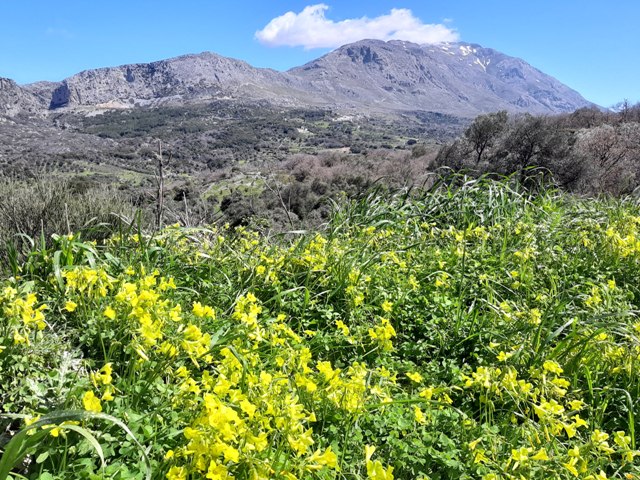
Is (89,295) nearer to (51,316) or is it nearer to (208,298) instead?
(51,316)

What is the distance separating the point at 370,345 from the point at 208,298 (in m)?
0.90

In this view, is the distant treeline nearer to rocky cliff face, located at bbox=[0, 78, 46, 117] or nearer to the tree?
the tree

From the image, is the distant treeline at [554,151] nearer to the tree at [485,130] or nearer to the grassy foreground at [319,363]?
the tree at [485,130]

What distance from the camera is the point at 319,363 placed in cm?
167

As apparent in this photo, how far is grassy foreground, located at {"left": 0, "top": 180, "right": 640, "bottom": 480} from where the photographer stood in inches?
51.6

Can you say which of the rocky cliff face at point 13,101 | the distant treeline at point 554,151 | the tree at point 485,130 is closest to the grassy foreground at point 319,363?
the distant treeline at point 554,151

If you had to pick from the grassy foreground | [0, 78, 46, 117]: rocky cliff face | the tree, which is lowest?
the grassy foreground

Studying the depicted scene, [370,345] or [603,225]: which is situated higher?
[603,225]

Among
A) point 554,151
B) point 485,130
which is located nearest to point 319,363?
point 554,151

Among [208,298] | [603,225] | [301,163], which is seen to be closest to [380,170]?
[301,163]

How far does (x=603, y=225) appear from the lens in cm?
394

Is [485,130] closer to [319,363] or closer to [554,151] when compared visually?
[554,151]

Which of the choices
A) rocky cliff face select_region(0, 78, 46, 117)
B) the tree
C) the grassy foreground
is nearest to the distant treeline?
the tree

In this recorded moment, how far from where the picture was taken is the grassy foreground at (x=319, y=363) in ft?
4.30
